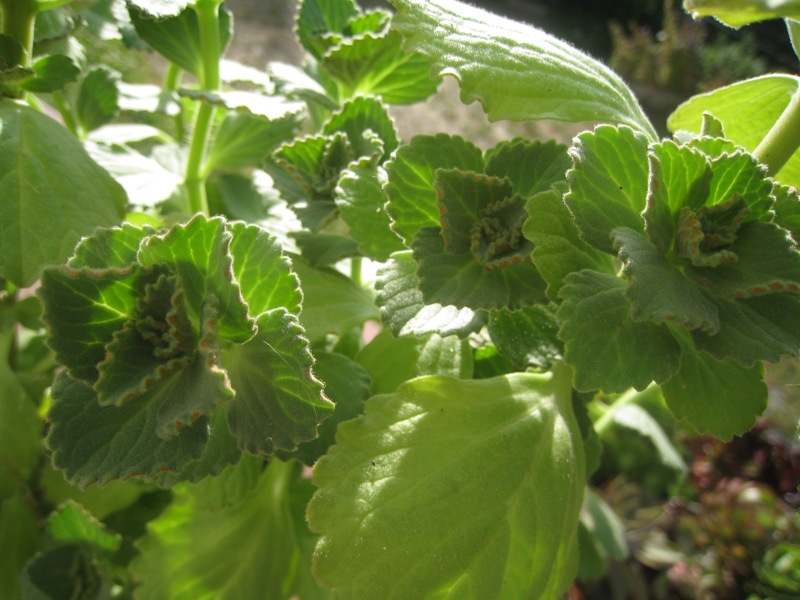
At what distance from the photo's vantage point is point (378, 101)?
678 mm

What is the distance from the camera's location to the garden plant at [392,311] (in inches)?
18.6

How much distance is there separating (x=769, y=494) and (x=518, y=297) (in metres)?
1.47

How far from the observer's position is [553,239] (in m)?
0.51

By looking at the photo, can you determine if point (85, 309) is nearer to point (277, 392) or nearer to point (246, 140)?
point (277, 392)

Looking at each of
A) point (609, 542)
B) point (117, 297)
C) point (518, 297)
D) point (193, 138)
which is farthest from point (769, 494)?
point (117, 297)

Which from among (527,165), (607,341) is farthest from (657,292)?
(527,165)

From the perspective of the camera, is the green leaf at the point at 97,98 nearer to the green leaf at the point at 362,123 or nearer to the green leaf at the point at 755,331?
the green leaf at the point at 362,123

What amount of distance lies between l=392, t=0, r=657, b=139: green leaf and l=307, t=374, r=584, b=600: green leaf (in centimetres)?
22

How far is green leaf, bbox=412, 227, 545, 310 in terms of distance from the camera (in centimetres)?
52

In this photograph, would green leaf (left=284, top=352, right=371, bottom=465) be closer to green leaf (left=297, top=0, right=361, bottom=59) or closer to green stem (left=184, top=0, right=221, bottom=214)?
green stem (left=184, top=0, right=221, bottom=214)

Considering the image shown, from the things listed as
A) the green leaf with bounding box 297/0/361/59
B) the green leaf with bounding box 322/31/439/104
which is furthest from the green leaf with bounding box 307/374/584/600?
the green leaf with bounding box 297/0/361/59

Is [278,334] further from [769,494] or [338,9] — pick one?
[769,494]

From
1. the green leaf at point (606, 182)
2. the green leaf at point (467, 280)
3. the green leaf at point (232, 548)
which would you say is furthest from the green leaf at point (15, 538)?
the green leaf at point (606, 182)

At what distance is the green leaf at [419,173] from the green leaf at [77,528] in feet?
1.42
